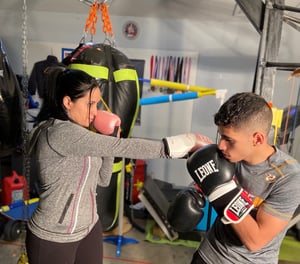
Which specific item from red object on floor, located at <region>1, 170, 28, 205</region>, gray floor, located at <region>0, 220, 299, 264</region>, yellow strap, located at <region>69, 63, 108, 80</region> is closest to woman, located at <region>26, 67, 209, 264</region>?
yellow strap, located at <region>69, 63, 108, 80</region>

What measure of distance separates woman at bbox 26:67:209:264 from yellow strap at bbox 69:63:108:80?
0.56 meters

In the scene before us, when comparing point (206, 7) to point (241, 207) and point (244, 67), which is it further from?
point (241, 207)

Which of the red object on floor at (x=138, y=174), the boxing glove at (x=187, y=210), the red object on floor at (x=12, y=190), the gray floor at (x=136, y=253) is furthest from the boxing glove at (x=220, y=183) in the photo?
the red object on floor at (x=12, y=190)

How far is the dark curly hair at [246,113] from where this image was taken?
3.25ft

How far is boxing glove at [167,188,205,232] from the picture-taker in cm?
131

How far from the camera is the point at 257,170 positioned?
3.54 feet

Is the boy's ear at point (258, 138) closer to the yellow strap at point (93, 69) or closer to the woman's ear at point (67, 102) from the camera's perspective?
the woman's ear at point (67, 102)

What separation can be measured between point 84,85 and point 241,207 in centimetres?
77

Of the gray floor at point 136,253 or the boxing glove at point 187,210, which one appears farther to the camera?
the gray floor at point 136,253

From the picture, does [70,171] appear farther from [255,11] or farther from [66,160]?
[255,11]

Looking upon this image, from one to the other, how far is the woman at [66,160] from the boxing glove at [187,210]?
254mm

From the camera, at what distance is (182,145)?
118 cm

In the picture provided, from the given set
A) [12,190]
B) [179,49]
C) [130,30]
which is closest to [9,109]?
[12,190]

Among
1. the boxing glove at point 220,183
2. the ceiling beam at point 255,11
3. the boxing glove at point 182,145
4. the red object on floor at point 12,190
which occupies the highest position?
the ceiling beam at point 255,11
